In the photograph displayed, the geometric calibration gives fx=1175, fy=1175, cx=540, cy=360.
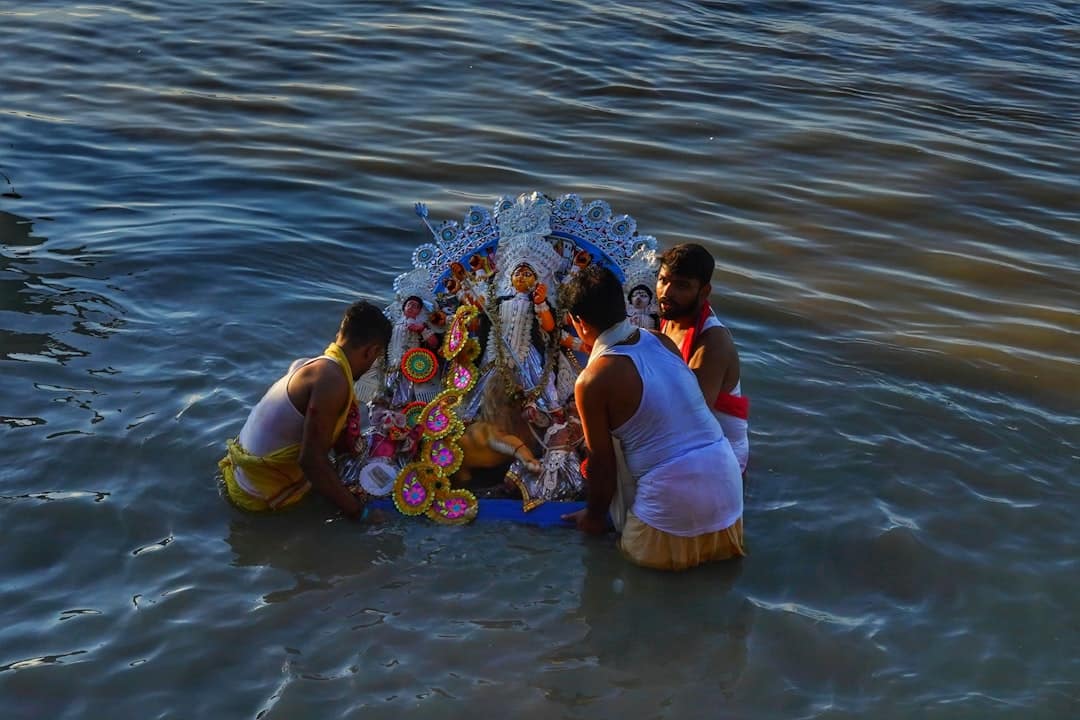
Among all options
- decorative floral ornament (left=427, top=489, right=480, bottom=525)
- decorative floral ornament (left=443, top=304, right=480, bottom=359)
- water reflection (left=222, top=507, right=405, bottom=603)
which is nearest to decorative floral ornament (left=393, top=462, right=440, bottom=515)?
decorative floral ornament (left=427, top=489, right=480, bottom=525)

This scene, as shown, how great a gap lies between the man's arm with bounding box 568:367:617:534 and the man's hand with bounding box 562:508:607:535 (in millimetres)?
44

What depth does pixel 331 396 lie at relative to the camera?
524 cm

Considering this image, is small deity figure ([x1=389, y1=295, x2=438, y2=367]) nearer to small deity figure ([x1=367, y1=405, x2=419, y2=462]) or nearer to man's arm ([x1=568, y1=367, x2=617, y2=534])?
small deity figure ([x1=367, y1=405, x2=419, y2=462])

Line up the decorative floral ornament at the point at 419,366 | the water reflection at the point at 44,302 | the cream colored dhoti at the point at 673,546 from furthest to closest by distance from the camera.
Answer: the water reflection at the point at 44,302 < the decorative floral ornament at the point at 419,366 < the cream colored dhoti at the point at 673,546

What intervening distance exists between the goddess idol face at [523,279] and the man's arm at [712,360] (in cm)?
100

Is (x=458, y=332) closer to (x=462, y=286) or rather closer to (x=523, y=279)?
(x=462, y=286)

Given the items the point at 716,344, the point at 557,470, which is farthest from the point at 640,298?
the point at 557,470

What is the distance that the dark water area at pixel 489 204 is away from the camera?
4.59m

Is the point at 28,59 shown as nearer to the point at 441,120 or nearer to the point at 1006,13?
the point at 441,120

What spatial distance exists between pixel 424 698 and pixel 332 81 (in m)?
10.2

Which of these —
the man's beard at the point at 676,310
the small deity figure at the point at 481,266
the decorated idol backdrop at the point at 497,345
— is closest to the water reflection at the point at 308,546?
the decorated idol backdrop at the point at 497,345

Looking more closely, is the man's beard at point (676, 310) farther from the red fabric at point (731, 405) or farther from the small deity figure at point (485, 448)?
the small deity figure at point (485, 448)

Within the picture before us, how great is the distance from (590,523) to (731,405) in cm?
88

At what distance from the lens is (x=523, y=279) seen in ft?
19.5
